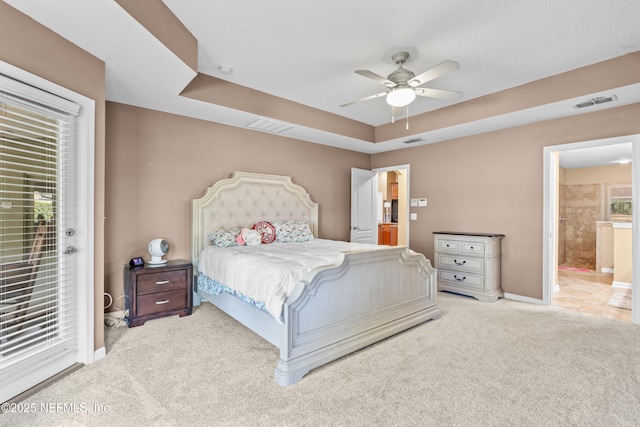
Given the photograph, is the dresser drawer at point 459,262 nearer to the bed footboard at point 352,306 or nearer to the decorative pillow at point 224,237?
the bed footboard at point 352,306

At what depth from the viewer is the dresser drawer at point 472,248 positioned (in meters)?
4.23

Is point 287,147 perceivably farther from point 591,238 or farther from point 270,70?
point 591,238

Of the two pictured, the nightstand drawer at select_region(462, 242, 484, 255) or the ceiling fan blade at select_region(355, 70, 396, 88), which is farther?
the nightstand drawer at select_region(462, 242, 484, 255)

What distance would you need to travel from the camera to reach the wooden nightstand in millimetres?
3121

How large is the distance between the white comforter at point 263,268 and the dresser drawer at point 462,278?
90.7 inches

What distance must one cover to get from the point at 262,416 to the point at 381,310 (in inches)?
56.7

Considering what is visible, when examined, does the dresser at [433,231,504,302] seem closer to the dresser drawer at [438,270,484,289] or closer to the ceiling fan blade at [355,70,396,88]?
the dresser drawer at [438,270,484,289]

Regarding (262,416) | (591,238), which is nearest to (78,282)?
(262,416)

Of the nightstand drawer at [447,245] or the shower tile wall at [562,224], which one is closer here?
the nightstand drawer at [447,245]

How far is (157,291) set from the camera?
10.7 ft

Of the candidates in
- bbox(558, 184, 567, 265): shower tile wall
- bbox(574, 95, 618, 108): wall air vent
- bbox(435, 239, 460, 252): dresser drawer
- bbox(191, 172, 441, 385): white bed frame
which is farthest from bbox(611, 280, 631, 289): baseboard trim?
bbox(191, 172, 441, 385): white bed frame

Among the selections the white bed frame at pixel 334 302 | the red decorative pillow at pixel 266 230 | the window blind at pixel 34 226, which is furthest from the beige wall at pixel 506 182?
the window blind at pixel 34 226

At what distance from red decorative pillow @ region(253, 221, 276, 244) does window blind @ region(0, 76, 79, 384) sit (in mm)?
2154

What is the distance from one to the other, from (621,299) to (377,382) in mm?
4380
